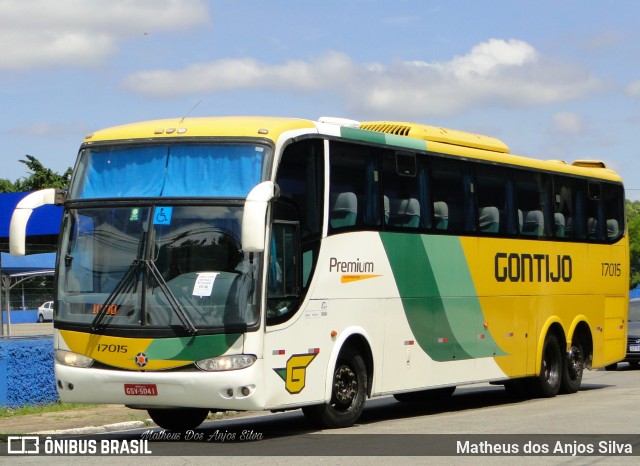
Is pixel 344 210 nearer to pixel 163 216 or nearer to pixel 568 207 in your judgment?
pixel 163 216

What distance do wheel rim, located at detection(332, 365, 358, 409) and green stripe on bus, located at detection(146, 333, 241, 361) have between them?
2.24 meters

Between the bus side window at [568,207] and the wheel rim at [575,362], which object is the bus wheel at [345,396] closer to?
the bus side window at [568,207]

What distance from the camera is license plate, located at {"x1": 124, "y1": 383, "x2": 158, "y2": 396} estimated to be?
12961 millimetres

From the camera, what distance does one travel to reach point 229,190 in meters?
13.3

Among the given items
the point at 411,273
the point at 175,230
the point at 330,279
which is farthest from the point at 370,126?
the point at 175,230

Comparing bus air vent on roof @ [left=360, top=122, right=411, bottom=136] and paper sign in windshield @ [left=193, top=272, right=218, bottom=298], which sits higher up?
bus air vent on roof @ [left=360, top=122, right=411, bottom=136]

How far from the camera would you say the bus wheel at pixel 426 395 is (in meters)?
20.1

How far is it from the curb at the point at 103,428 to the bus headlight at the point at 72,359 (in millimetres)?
2050

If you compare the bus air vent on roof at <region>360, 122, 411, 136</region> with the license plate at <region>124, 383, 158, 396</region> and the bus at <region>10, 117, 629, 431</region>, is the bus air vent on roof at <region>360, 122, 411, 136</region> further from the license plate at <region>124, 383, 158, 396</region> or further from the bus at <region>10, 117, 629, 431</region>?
the license plate at <region>124, 383, 158, 396</region>

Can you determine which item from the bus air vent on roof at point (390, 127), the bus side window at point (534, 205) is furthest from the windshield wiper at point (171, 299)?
the bus side window at point (534, 205)

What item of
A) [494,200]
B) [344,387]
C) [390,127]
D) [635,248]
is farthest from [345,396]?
[635,248]

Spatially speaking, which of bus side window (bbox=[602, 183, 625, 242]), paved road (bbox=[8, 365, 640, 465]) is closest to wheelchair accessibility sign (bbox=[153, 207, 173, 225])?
paved road (bbox=[8, 365, 640, 465])

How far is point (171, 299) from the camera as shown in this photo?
1298 centimetres

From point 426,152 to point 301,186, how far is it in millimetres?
3542
